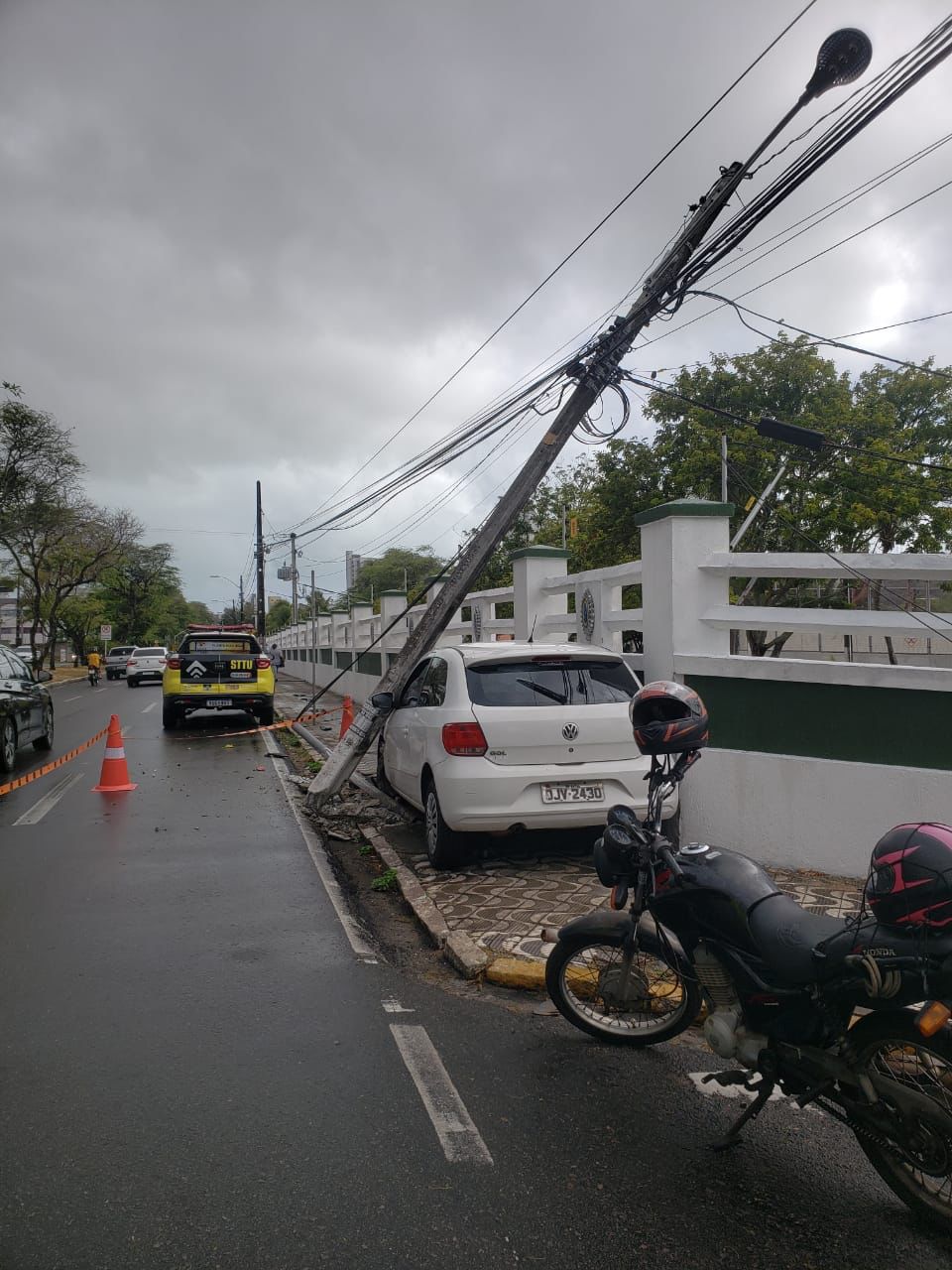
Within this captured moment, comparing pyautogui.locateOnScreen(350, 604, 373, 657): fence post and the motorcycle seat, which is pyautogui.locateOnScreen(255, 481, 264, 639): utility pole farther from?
the motorcycle seat

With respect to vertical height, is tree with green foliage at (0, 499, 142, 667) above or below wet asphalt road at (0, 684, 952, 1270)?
above

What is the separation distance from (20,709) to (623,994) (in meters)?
10.3

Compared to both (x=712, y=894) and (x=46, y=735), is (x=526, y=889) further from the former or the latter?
(x=46, y=735)

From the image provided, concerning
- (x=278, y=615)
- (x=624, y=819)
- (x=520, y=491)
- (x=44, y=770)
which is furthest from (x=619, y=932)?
(x=278, y=615)

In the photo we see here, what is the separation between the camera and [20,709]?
11.8 meters

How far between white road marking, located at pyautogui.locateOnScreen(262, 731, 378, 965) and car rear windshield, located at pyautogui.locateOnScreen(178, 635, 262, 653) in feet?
19.7

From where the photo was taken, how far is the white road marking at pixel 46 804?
338 inches

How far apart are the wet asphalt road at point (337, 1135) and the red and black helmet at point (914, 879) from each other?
93 cm

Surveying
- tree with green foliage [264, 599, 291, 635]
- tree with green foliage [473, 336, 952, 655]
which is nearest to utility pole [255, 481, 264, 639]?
tree with green foliage [473, 336, 952, 655]

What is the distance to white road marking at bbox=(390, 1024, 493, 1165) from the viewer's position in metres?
3.02

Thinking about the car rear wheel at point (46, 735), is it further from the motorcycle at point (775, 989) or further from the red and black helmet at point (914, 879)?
the red and black helmet at point (914, 879)

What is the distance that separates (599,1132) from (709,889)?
927 mm

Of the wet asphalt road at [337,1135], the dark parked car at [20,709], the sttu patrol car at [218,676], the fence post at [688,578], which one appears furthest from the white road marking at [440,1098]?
the sttu patrol car at [218,676]

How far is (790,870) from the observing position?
254 inches
